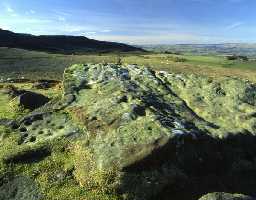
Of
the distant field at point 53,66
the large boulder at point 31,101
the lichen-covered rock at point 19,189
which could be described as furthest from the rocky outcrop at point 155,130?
Answer: the distant field at point 53,66

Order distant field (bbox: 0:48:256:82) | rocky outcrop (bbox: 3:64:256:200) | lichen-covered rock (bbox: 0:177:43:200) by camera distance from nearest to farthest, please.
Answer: lichen-covered rock (bbox: 0:177:43:200) → rocky outcrop (bbox: 3:64:256:200) → distant field (bbox: 0:48:256:82)

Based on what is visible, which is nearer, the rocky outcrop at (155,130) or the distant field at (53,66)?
the rocky outcrop at (155,130)

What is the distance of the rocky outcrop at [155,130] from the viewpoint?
1501 centimetres

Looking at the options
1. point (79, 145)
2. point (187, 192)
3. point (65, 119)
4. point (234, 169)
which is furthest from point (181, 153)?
point (65, 119)

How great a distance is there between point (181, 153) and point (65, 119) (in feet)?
18.3

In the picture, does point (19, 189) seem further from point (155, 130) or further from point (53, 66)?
point (53, 66)

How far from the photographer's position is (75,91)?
19.8 m

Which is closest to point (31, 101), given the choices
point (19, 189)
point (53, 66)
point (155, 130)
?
point (19, 189)

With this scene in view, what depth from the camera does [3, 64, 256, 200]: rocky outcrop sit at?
15008mm

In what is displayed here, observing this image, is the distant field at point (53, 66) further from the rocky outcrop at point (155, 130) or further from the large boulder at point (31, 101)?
the rocky outcrop at point (155, 130)

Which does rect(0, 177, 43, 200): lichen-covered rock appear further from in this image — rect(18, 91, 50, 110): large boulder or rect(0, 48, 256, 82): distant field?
rect(0, 48, 256, 82): distant field

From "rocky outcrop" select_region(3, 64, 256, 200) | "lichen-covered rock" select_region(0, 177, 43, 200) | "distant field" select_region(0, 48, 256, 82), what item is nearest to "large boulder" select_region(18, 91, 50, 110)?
"rocky outcrop" select_region(3, 64, 256, 200)

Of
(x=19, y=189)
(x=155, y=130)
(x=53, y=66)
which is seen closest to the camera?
(x=19, y=189)

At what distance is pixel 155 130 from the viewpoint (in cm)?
1579
